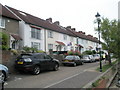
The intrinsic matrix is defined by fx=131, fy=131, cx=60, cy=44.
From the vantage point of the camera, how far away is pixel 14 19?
66.3 feet

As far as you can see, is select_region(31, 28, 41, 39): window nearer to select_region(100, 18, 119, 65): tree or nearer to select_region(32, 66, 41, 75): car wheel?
select_region(100, 18, 119, 65): tree

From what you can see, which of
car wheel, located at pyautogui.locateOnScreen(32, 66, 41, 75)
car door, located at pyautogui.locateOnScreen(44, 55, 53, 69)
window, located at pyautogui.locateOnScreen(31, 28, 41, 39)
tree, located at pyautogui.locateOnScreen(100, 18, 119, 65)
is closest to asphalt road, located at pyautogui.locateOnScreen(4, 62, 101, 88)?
car wheel, located at pyautogui.locateOnScreen(32, 66, 41, 75)

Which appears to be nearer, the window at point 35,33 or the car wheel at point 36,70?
the car wheel at point 36,70

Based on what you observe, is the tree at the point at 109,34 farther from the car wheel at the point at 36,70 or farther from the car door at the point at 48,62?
the car wheel at the point at 36,70

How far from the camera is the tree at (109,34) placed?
1727 centimetres

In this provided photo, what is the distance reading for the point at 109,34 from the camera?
17.8 meters

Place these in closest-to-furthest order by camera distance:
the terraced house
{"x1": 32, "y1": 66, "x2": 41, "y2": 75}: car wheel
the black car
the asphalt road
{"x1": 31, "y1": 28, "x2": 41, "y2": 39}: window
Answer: the asphalt road < the black car < {"x1": 32, "y1": 66, "x2": 41, "y2": 75}: car wheel < the terraced house < {"x1": 31, "y1": 28, "x2": 41, "y2": 39}: window

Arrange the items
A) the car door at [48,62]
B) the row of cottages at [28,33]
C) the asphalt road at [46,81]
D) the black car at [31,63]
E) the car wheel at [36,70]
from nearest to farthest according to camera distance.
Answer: the asphalt road at [46,81] → the black car at [31,63] → the car wheel at [36,70] → the car door at [48,62] → the row of cottages at [28,33]

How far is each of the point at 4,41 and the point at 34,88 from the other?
676 centimetres

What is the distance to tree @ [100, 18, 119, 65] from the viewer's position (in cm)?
1727

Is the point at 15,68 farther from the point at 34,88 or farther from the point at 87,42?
the point at 87,42

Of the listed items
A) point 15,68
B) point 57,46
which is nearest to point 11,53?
point 15,68

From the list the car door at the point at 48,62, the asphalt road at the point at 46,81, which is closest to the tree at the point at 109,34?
the asphalt road at the point at 46,81

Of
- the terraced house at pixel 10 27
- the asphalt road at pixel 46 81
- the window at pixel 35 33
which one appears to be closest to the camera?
the asphalt road at pixel 46 81
